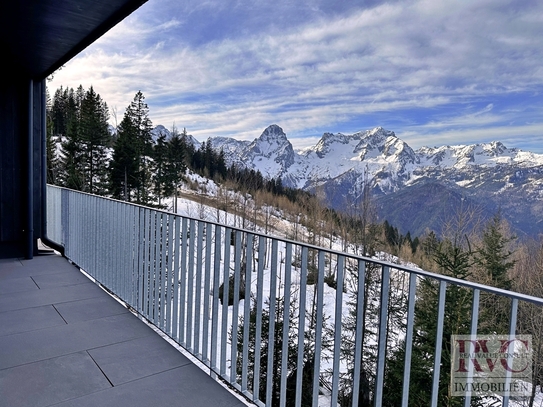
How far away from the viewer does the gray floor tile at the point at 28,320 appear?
267 centimetres

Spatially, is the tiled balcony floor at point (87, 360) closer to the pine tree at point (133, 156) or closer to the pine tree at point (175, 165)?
the pine tree at point (133, 156)

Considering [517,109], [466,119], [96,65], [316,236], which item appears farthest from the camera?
[466,119]

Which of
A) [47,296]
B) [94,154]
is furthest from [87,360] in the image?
[94,154]

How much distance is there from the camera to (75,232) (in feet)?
14.4

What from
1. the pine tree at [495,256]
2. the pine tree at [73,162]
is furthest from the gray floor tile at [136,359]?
the pine tree at [73,162]

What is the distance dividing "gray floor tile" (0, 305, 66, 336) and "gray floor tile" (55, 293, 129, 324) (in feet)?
0.22

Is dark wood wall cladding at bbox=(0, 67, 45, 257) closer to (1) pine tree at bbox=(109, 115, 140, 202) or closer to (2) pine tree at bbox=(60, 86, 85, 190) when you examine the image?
Answer: (2) pine tree at bbox=(60, 86, 85, 190)

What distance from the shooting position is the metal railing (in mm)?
1401

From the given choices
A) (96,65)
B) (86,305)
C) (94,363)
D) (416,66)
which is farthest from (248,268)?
(416,66)

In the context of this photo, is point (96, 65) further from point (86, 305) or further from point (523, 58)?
point (523, 58)

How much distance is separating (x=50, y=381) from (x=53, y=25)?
2.61 m

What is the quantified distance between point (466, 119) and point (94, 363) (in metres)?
123

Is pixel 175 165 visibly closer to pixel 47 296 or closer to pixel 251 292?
A: pixel 47 296

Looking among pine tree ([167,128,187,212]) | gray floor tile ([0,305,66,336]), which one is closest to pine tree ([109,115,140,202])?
pine tree ([167,128,187,212])
